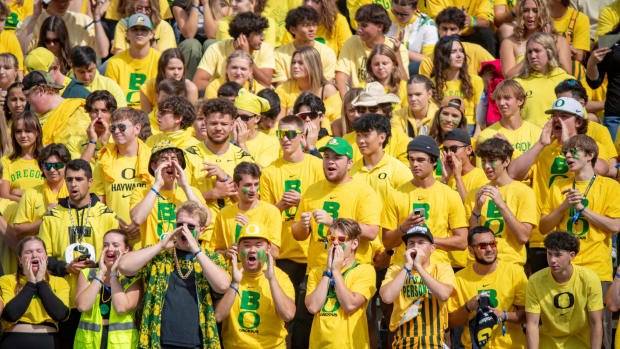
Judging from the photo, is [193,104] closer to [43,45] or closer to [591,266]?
[43,45]

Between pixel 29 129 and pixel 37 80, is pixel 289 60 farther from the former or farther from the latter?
pixel 29 129

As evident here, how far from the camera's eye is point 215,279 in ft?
27.0

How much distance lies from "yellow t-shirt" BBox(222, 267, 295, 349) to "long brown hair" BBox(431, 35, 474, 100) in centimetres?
419

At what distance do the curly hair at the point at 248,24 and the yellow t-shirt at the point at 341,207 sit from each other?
148 inches

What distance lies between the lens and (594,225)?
9.65 m

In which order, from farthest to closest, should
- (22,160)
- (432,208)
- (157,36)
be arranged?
(157,36)
(22,160)
(432,208)

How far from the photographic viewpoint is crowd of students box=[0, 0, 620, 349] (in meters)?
8.59

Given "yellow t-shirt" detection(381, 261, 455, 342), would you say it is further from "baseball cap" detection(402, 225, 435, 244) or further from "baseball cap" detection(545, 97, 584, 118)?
"baseball cap" detection(545, 97, 584, 118)

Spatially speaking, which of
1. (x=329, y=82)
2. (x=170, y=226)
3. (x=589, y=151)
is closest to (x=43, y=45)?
(x=329, y=82)

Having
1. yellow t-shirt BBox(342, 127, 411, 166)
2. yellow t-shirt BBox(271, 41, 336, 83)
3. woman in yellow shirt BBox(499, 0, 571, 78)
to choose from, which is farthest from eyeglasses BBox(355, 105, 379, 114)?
woman in yellow shirt BBox(499, 0, 571, 78)

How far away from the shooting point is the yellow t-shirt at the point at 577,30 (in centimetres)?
1328

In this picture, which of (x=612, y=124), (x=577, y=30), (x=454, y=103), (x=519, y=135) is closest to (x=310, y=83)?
(x=454, y=103)

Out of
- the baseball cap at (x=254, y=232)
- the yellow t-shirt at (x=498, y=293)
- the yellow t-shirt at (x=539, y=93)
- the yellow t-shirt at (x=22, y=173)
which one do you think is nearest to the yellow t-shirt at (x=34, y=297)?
the baseball cap at (x=254, y=232)

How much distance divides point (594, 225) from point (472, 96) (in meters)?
2.88
